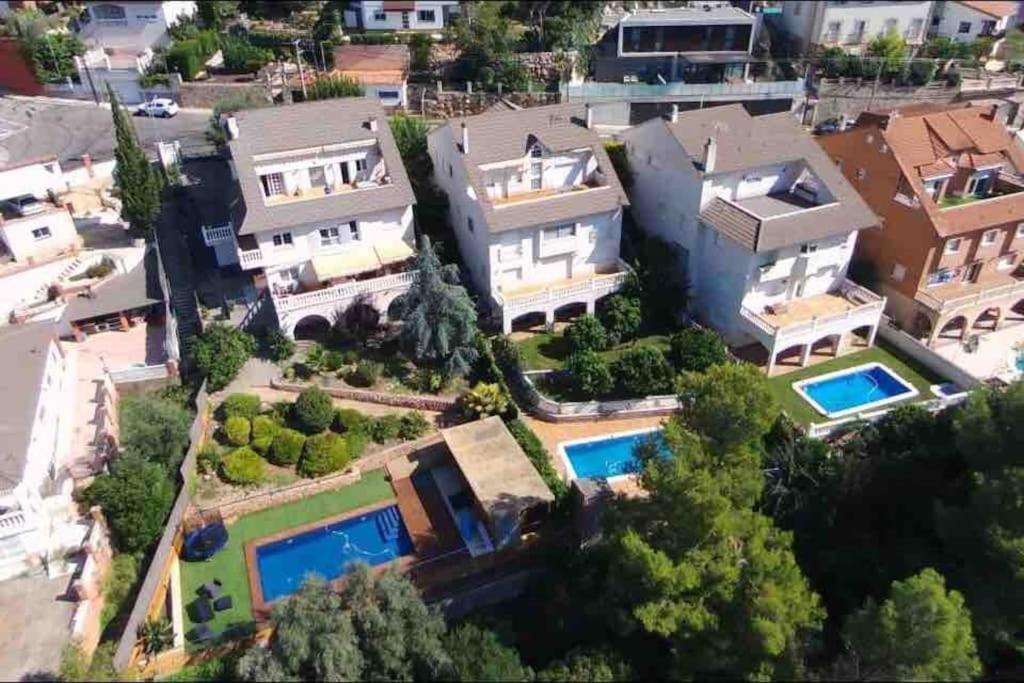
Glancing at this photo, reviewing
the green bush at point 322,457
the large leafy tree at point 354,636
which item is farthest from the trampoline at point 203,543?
the large leafy tree at point 354,636

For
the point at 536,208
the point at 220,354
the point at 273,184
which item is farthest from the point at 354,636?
the point at 273,184

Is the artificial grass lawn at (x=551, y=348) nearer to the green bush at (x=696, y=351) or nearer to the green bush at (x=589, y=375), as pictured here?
the green bush at (x=696, y=351)

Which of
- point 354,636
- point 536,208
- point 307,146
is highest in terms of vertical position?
point 307,146

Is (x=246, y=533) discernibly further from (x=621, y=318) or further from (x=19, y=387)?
(x=621, y=318)

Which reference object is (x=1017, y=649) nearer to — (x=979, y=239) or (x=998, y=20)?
(x=979, y=239)

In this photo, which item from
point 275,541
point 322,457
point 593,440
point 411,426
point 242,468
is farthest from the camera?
point 411,426

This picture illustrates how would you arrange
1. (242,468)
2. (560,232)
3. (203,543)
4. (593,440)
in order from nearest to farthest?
(203,543) < (242,468) < (593,440) < (560,232)

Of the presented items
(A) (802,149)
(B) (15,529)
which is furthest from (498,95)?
(B) (15,529)
